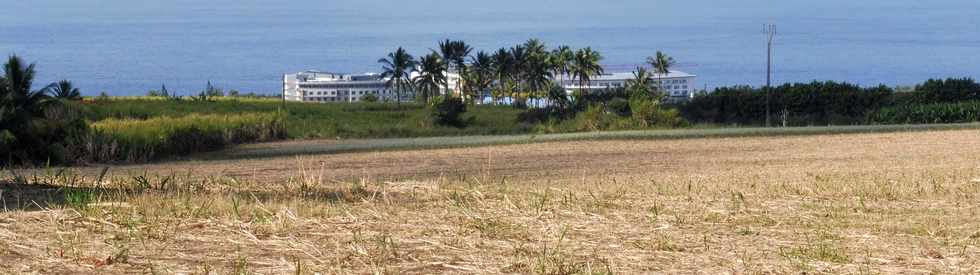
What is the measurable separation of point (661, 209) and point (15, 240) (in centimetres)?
469

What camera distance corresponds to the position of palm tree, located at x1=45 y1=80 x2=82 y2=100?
98.2 feet

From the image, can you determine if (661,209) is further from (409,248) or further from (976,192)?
(976,192)

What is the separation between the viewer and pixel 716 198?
442 inches

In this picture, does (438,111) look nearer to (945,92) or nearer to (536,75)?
(945,92)

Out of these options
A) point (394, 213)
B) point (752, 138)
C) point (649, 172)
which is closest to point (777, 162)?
point (649, 172)

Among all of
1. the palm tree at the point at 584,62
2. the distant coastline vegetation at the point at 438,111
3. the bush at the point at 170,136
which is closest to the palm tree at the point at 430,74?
the distant coastline vegetation at the point at 438,111

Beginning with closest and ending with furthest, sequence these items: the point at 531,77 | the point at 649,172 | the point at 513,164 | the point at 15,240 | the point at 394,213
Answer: the point at 15,240 → the point at 394,213 → the point at 649,172 → the point at 513,164 → the point at 531,77

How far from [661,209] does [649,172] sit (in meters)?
11.5

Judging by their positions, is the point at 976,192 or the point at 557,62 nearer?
the point at 976,192

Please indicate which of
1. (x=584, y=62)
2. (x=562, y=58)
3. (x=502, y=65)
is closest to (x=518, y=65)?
(x=502, y=65)

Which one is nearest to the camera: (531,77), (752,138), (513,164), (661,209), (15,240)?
(15,240)

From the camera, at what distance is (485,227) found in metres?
8.63

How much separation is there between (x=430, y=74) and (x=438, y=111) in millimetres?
65034

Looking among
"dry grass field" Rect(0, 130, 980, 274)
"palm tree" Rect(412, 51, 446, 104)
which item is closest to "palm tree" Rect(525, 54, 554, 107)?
"palm tree" Rect(412, 51, 446, 104)
